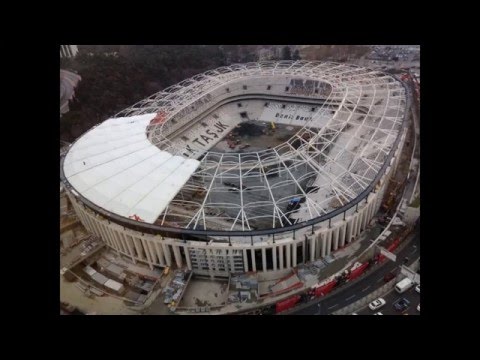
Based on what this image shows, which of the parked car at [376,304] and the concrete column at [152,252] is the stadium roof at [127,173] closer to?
the concrete column at [152,252]

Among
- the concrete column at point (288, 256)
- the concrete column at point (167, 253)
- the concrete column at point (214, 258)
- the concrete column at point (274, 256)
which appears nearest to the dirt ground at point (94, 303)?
the concrete column at point (167, 253)

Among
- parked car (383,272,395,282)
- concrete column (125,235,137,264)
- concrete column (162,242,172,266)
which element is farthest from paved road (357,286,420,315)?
concrete column (125,235,137,264)

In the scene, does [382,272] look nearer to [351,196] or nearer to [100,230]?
[351,196]

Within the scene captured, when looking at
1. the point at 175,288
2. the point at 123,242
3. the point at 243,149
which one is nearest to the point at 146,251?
the point at 123,242

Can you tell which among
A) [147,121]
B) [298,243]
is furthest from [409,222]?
[147,121]

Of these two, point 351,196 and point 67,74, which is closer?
point 351,196

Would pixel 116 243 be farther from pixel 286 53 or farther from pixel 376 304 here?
pixel 286 53
